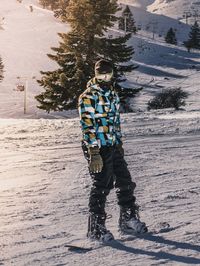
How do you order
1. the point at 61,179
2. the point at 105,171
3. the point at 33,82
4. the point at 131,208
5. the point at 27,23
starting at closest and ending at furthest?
the point at 105,171, the point at 131,208, the point at 61,179, the point at 33,82, the point at 27,23

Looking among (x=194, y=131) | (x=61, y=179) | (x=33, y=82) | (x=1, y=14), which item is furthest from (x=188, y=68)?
(x=61, y=179)

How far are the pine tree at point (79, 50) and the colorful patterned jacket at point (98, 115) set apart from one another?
24.1m

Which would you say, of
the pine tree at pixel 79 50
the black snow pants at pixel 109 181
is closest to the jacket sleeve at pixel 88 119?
the black snow pants at pixel 109 181

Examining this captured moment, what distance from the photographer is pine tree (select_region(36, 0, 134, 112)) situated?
29516 mm

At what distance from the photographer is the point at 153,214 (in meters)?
6.14

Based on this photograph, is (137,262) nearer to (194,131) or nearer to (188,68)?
(194,131)

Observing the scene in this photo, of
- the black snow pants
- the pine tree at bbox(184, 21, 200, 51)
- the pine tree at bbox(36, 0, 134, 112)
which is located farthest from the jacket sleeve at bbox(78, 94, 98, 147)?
the pine tree at bbox(184, 21, 200, 51)

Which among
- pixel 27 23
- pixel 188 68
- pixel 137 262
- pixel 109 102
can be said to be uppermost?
pixel 27 23

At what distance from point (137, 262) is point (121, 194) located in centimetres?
121

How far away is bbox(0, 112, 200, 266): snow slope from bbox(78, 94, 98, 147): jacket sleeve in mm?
1147

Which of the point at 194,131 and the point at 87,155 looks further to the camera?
the point at 194,131

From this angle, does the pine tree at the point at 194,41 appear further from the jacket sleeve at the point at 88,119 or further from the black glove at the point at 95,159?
the black glove at the point at 95,159

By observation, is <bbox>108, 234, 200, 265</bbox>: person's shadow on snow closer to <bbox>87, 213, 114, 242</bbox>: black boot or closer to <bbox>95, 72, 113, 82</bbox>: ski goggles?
<bbox>87, 213, 114, 242</bbox>: black boot

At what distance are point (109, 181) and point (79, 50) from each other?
25.2 m
